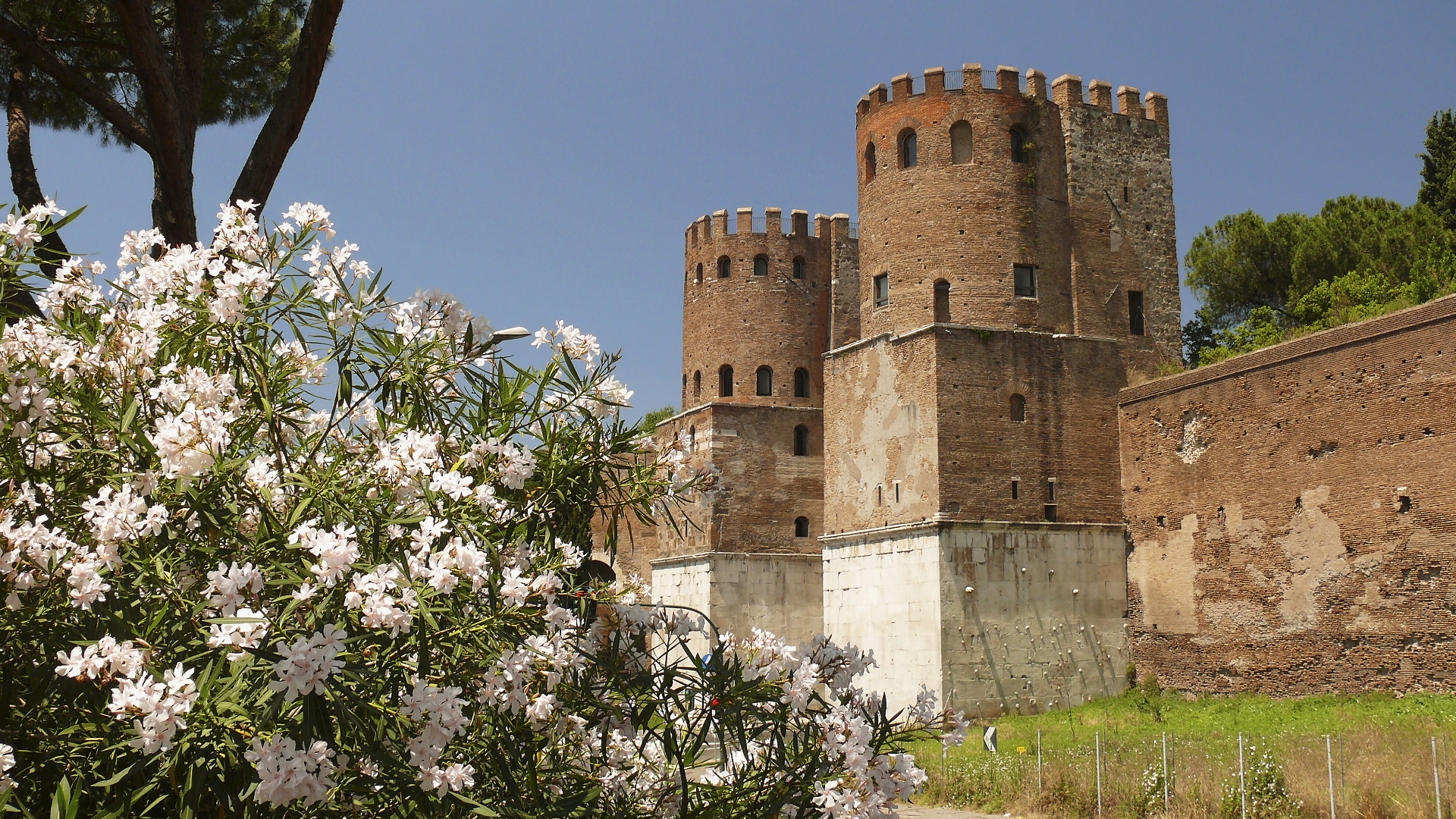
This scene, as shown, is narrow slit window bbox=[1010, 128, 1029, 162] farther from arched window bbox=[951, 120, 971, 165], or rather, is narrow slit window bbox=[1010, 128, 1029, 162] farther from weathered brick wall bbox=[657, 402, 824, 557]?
weathered brick wall bbox=[657, 402, 824, 557]

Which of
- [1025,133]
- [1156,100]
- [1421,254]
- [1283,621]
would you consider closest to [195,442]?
[1283,621]

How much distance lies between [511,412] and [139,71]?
4.47 meters

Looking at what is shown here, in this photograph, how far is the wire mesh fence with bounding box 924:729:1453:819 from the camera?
10703 millimetres

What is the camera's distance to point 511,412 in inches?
149

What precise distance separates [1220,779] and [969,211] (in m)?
11.6

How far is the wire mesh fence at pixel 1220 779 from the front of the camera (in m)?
10.7

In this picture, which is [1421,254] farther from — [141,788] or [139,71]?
[141,788]

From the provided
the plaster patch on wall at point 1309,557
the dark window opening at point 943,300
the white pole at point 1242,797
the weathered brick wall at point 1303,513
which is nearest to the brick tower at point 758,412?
the dark window opening at point 943,300

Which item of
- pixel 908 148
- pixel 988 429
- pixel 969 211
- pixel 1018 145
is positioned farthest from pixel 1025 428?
pixel 908 148

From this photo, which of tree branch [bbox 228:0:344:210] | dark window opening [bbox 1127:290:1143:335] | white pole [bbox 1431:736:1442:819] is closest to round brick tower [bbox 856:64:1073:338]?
dark window opening [bbox 1127:290:1143:335]

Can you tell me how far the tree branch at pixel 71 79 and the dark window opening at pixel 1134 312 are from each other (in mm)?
17371

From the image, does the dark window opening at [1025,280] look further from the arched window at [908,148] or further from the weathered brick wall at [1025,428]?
the arched window at [908,148]

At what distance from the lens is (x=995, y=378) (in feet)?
65.6

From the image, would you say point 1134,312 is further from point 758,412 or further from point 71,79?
point 71,79
